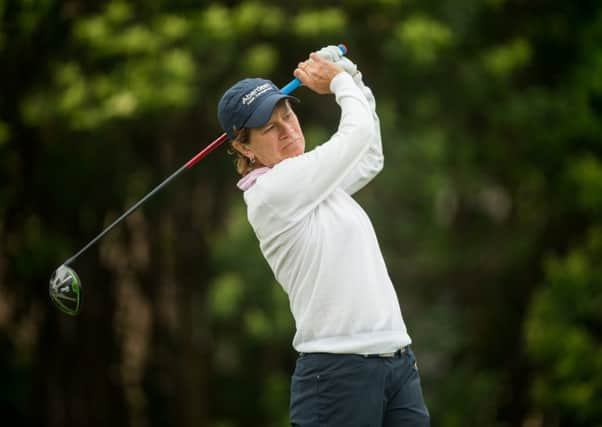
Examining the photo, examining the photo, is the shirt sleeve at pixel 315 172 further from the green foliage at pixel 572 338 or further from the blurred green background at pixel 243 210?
the green foliage at pixel 572 338

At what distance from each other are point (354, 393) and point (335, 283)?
310mm

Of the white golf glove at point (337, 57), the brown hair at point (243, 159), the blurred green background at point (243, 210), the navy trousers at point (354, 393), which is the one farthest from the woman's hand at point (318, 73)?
the blurred green background at point (243, 210)

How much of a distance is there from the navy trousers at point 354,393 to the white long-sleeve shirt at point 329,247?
0.04 metres

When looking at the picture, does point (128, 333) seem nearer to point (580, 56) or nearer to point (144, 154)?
point (144, 154)

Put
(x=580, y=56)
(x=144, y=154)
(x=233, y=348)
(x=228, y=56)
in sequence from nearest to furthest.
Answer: (x=228, y=56), (x=144, y=154), (x=580, y=56), (x=233, y=348)

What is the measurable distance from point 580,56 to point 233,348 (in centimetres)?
413

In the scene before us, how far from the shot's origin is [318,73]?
11.0 feet

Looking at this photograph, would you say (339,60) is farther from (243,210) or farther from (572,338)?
(572,338)

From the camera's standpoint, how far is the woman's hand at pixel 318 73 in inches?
131

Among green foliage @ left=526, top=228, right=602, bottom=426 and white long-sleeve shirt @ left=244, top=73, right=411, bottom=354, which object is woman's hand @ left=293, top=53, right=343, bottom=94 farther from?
green foliage @ left=526, top=228, right=602, bottom=426

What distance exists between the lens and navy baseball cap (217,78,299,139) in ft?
10.5

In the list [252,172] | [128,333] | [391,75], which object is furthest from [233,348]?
[252,172]

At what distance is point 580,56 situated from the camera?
982 cm

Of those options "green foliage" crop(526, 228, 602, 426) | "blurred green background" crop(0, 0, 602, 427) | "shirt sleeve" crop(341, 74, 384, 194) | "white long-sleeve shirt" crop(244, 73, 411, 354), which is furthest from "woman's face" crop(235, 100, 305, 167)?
"green foliage" crop(526, 228, 602, 426)
